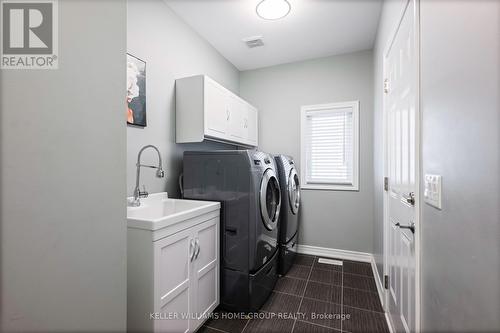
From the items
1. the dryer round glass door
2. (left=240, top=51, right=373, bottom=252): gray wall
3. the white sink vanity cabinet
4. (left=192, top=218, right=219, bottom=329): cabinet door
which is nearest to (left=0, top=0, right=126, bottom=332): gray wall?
the white sink vanity cabinet

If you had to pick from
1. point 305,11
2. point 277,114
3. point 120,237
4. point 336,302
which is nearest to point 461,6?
point 120,237

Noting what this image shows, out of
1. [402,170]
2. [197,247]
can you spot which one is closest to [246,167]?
[197,247]

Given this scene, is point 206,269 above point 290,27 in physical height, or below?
below

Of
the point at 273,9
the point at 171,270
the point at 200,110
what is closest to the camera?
the point at 171,270

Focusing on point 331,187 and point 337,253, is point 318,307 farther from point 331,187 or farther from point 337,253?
point 331,187

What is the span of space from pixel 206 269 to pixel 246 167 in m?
0.84

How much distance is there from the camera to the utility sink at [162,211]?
129cm

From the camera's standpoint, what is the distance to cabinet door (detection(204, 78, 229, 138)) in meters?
2.26

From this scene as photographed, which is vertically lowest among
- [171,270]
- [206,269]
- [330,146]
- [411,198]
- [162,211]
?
[206,269]

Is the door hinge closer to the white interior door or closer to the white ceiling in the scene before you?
the white interior door

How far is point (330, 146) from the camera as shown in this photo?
3207mm

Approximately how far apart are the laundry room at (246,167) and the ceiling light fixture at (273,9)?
0.08 feet

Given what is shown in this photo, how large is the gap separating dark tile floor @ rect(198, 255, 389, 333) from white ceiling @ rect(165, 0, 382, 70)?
2.74m

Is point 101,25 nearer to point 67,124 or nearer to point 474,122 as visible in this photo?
point 67,124
